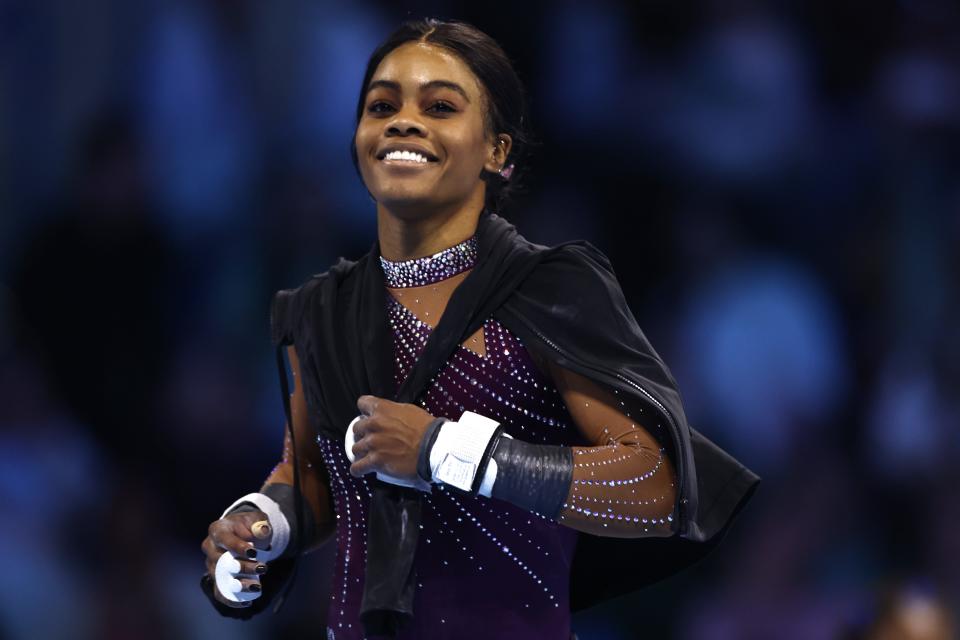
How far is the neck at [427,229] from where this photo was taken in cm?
259

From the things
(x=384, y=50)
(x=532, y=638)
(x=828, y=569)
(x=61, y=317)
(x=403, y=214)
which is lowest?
(x=828, y=569)

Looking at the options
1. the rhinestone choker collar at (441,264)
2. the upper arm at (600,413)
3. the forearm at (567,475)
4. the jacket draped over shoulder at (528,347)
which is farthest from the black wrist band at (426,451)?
the rhinestone choker collar at (441,264)

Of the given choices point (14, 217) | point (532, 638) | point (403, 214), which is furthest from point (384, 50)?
point (14, 217)

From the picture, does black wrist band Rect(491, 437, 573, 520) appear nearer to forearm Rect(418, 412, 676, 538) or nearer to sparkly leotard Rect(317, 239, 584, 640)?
forearm Rect(418, 412, 676, 538)

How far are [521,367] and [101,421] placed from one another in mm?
3219

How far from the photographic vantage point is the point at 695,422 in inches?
207

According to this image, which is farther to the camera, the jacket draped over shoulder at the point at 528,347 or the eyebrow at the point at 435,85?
the eyebrow at the point at 435,85

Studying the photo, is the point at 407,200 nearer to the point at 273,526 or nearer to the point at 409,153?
the point at 409,153

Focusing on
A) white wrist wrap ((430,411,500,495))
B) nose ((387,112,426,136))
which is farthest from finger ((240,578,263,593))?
nose ((387,112,426,136))

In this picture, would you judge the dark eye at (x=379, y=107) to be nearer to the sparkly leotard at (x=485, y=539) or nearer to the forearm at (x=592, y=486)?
the sparkly leotard at (x=485, y=539)

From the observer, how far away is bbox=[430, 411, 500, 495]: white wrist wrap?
2.25m

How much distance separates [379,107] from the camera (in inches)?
103

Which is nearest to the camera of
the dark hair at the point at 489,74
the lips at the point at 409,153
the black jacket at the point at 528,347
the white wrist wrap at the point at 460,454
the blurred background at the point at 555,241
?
the white wrist wrap at the point at 460,454

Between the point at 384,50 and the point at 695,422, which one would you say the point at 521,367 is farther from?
the point at 695,422
